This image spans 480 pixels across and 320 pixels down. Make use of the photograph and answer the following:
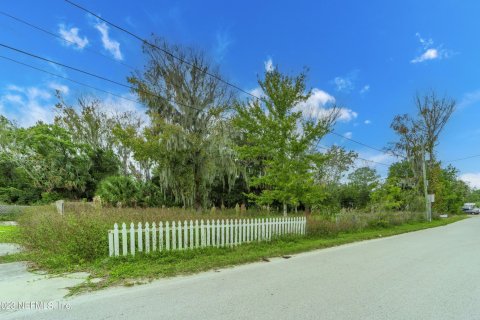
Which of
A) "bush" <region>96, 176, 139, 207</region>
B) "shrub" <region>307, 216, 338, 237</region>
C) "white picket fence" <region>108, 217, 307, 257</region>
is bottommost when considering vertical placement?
"shrub" <region>307, 216, 338, 237</region>

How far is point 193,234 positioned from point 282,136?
6165mm

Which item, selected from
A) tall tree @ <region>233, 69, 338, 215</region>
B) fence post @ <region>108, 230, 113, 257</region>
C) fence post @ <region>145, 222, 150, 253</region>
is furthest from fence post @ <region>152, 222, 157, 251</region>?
tall tree @ <region>233, 69, 338, 215</region>

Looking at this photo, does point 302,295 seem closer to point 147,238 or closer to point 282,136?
point 147,238

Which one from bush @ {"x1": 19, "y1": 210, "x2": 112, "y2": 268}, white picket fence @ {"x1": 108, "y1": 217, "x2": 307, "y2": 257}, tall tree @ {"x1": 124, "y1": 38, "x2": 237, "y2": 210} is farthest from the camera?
tall tree @ {"x1": 124, "y1": 38, "x2": 237, "y2": 210}

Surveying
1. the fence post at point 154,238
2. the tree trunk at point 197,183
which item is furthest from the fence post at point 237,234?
the tree trunk at point 197,183

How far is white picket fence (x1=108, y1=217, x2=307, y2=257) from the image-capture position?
688cm

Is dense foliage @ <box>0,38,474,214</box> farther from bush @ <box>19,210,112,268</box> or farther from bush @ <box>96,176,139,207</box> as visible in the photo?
bush @ <box>19,210,112,268</box>

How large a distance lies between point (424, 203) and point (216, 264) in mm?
25799

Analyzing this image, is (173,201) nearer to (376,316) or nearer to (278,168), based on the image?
(278,168)

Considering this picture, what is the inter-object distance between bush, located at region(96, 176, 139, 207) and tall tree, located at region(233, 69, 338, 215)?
965 cm

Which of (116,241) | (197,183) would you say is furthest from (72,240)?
(197,183)

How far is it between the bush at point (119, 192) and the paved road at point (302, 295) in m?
14.0

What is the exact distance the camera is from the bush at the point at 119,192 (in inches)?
726

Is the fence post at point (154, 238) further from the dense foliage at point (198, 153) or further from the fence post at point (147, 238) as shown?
the dense foliage at point (198, 153)
